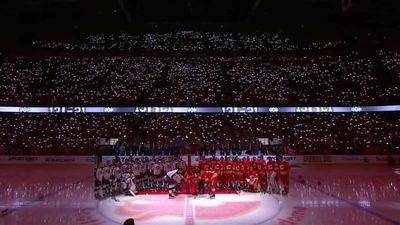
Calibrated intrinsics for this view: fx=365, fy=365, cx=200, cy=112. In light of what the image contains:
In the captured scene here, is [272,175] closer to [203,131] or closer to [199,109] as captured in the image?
[203,131]

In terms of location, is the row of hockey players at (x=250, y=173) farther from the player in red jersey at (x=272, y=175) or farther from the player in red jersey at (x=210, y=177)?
the player in red jersey at (x=210, y=177)

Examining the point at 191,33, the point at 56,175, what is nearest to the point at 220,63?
the point at 191,33

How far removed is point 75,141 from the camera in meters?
24.9

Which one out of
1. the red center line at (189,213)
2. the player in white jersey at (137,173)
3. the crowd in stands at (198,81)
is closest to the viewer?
the red center line at (189,213)

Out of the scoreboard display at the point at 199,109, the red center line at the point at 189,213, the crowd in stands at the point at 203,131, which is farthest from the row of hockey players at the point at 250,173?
the scoreboard display at the point at 199,109

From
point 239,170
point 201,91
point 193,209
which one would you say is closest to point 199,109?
point 201,91

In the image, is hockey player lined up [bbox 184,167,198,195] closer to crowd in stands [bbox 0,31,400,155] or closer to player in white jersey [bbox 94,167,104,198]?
player in white jersey [bbox 94,167,104,198]

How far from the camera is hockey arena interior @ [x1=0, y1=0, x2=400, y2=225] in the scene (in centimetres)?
1222

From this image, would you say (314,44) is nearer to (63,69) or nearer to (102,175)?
(63,69)

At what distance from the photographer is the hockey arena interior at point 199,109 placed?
40.1 ft

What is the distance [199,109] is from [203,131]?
294 centimetres

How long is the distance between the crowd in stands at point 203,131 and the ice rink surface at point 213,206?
755 cm

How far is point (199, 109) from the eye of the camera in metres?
29.0

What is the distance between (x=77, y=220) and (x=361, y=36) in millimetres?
32555
